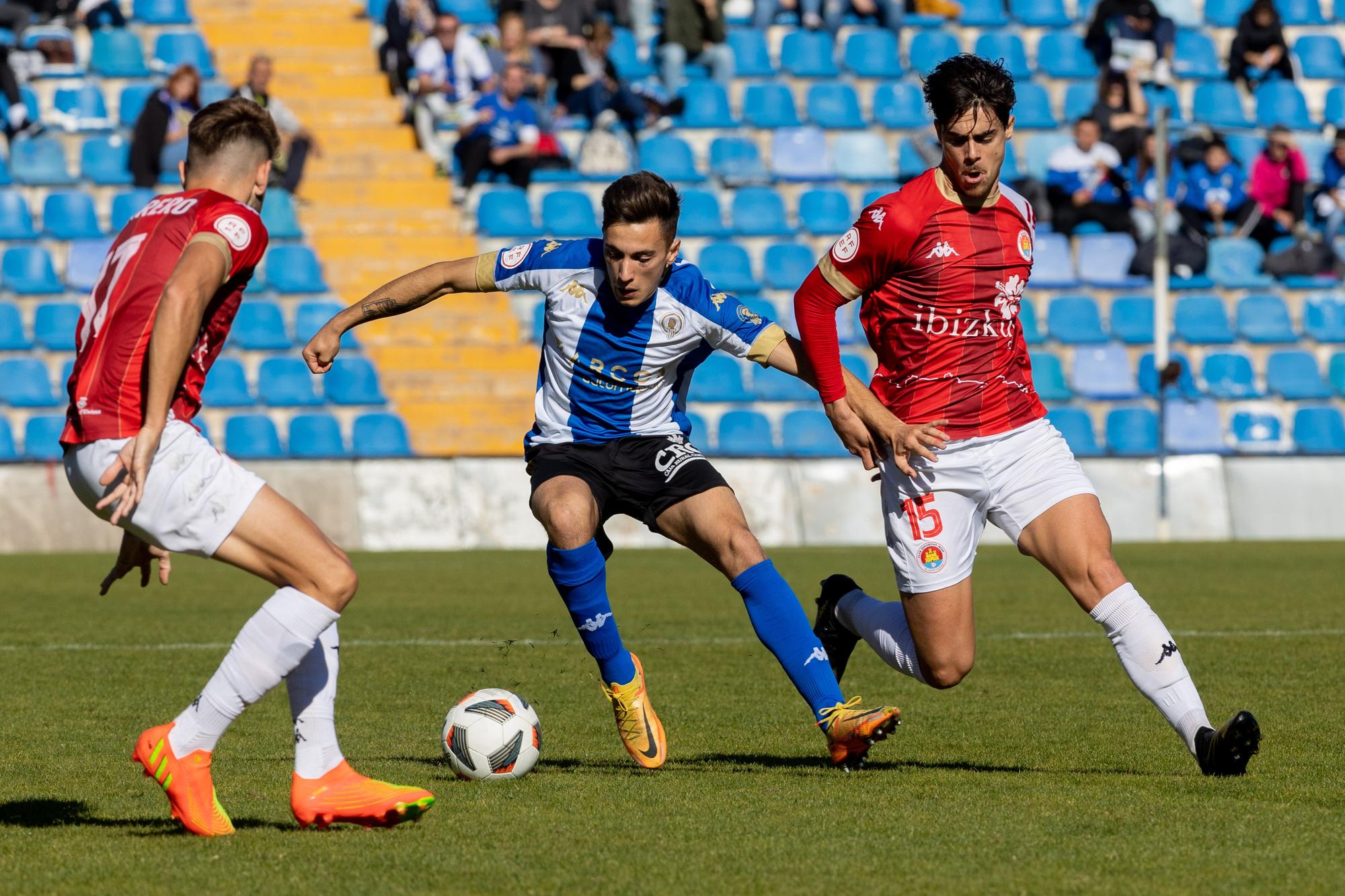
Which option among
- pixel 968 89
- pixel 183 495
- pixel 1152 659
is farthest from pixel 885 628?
pixel 183 495

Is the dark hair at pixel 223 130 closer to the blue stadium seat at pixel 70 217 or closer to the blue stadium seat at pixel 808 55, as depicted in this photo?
the blue stadium seat at pixel 70 217

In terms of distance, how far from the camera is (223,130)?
4.86 m

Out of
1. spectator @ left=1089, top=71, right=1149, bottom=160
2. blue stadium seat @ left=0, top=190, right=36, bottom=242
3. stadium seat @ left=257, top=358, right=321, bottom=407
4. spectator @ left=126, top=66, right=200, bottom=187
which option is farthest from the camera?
spectator @ left=1089, top=71, right=1149, bottom=160

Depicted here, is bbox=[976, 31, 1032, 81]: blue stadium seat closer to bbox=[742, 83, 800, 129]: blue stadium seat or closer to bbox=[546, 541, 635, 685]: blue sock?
bbox=[742, 83, 800, 129]: blue stadium seat

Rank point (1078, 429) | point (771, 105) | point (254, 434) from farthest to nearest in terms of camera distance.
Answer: point (771, 105), point (1078, 429), point (254, 434)

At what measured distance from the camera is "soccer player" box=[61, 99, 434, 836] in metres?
4.61

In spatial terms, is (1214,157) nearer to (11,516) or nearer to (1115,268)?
(1115,268)

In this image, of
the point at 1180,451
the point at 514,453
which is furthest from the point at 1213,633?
the point at 1180,451

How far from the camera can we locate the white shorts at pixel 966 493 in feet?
19.4

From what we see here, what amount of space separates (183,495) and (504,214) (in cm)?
1515

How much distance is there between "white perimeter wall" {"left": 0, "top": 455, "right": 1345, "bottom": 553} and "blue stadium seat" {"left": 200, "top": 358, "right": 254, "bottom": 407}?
65.1 inches

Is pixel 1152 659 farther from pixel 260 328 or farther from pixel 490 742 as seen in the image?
pixel 260 328

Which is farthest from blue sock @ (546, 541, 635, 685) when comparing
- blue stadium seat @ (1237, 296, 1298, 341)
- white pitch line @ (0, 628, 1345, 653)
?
blue stadium seat @ (1237, 296, 1298, 341)

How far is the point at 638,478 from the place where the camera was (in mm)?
6320
